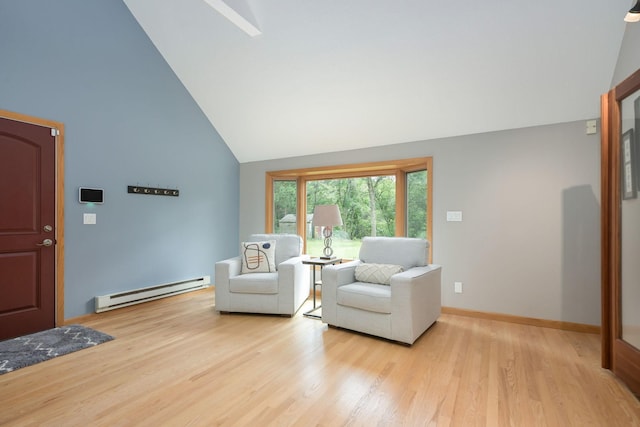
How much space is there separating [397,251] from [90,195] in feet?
11.1

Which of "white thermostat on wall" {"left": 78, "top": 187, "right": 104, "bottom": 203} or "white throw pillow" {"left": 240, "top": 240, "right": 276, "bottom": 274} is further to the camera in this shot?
"white throw pillow" {"left": 240, "top": 240, "right": 276, "bottom": 274}

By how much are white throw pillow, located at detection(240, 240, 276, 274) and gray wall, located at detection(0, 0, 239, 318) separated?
1.23 meters

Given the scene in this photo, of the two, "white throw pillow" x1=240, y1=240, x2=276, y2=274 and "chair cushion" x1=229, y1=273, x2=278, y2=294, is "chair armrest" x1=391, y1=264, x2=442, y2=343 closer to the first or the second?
"chair cushion" x1=229, y1=273, x2=278, y2=294

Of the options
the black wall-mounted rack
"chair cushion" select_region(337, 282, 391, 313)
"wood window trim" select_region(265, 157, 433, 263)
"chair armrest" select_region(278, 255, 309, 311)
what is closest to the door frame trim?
the black wall-mounted rack

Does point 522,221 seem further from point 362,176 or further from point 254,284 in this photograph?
point 254,284

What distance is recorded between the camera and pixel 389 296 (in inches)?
112

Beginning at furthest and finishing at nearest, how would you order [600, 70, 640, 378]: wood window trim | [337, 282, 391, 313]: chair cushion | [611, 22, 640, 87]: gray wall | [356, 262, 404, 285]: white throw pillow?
[356, 262, 404, 285]: white throw pillow < [337, 282, 391, 313]: chair cushion < [611, 22, 640, 87]: gray wall < [600, 70, 640, 378]: wood window trim

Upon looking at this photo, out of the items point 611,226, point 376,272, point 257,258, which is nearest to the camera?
point 611,226

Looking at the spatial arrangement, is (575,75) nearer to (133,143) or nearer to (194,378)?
(194,378)

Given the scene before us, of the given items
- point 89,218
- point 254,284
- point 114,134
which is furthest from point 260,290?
point 114,134

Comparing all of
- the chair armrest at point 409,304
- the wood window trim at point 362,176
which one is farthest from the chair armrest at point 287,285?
the wood window trim at point 362,176

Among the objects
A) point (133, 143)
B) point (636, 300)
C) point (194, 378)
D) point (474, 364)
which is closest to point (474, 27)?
point (636, 300)

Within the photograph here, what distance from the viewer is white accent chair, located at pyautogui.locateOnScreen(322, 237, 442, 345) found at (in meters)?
2.77

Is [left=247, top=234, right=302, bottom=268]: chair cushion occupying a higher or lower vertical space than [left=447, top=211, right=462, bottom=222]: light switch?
lower
